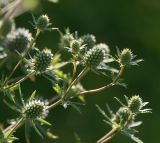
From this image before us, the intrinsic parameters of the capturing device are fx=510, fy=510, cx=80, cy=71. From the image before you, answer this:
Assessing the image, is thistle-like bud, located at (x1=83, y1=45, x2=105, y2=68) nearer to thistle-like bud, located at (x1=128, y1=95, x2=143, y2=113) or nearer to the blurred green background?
thistle-like bud, located at (x1=128, y1=95, x2=143, y2=113)

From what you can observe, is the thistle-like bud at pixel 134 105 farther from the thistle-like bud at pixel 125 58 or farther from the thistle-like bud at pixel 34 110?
the thistle-like bud at pixel 34 110

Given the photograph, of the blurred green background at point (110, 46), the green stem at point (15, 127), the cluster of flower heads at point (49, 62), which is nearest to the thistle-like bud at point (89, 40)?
the cluster of flower heads at point (49, 62)

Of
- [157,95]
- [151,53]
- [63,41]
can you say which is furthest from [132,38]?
[63,41]

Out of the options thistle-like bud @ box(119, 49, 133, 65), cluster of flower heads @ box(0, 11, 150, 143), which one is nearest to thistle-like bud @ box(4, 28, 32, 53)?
cluster of flower heads @ box(0, 11, 150, 143)

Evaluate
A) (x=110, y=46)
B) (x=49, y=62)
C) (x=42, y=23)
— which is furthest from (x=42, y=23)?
(x=110, y=46)

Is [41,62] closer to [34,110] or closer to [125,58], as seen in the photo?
[34,110]

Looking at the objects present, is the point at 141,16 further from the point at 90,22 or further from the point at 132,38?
the point at 90,22
